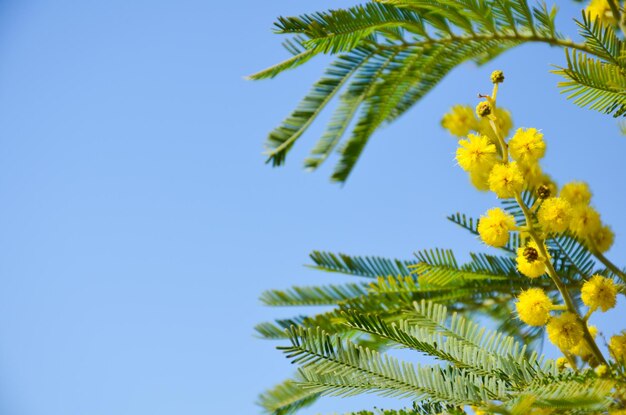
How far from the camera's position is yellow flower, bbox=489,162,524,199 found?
1.91 meters

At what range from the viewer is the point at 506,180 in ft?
6.31

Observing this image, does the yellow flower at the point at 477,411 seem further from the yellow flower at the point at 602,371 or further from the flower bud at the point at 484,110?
the flower bud at the point at 484,110

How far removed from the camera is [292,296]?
3.09m

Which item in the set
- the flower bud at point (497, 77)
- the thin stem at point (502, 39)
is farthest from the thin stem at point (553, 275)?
the thin stem at point (502, 39)

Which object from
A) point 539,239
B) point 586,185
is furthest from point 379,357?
point 586,185

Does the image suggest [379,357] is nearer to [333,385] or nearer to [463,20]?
[333,385]

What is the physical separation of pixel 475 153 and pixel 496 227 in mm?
244

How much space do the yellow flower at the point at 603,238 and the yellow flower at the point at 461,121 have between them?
641mm

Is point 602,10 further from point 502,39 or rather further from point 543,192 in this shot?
point 543,192

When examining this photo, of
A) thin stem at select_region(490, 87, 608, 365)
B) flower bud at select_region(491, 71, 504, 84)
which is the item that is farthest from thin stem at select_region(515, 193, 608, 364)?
flower bud at select_region(491, 71, 504, 84)

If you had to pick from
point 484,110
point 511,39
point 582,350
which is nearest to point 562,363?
point 582,350

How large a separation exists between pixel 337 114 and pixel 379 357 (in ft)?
6.36

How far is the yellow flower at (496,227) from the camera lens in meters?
1.90

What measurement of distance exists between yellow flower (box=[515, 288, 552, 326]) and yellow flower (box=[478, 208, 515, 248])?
177mm
